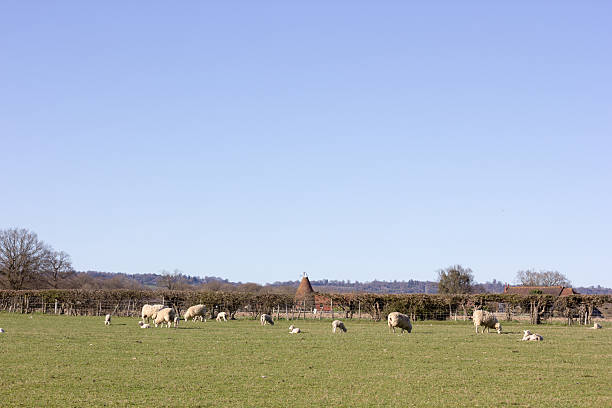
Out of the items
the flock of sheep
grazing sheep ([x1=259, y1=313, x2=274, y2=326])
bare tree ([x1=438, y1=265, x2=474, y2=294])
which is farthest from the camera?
bare tree ([x1=438, y1=265, x2=474, y2=294])

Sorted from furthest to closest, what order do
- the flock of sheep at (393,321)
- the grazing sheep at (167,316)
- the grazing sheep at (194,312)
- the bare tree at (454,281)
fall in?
the bare tree at (454,281), the grazing sheep at (194,312), the grazing sheep at (167,316), the flock of sheep at (393,321)

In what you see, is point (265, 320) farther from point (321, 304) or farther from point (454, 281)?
point (454, 281)

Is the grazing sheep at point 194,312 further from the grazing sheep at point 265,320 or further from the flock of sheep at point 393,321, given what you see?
the grazing sheep at point 265,320

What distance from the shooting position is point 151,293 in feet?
223

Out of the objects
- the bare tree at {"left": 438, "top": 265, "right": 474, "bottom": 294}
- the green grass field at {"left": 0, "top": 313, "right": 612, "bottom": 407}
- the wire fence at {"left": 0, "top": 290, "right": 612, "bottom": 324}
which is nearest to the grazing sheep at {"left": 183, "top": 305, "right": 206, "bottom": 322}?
the wire fence at {"left": 0, "top": 290, "right": 612, "bottom": 324}

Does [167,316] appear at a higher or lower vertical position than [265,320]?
higher

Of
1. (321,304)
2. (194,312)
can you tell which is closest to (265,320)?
(194,312)

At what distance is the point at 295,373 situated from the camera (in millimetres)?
20375

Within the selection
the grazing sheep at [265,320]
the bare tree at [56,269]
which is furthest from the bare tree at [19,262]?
the grazing sheep at [265,320]

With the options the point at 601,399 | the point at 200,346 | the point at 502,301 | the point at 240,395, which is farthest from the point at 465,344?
the point at 502,301

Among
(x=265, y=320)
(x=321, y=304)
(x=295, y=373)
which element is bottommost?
(x=265, y=320)

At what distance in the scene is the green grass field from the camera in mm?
16094

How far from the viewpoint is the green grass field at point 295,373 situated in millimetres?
16094

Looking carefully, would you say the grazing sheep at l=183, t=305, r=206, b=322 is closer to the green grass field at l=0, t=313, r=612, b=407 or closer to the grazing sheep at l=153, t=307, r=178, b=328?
the grazing sheep at l=153, t=307, r=178, b=328
